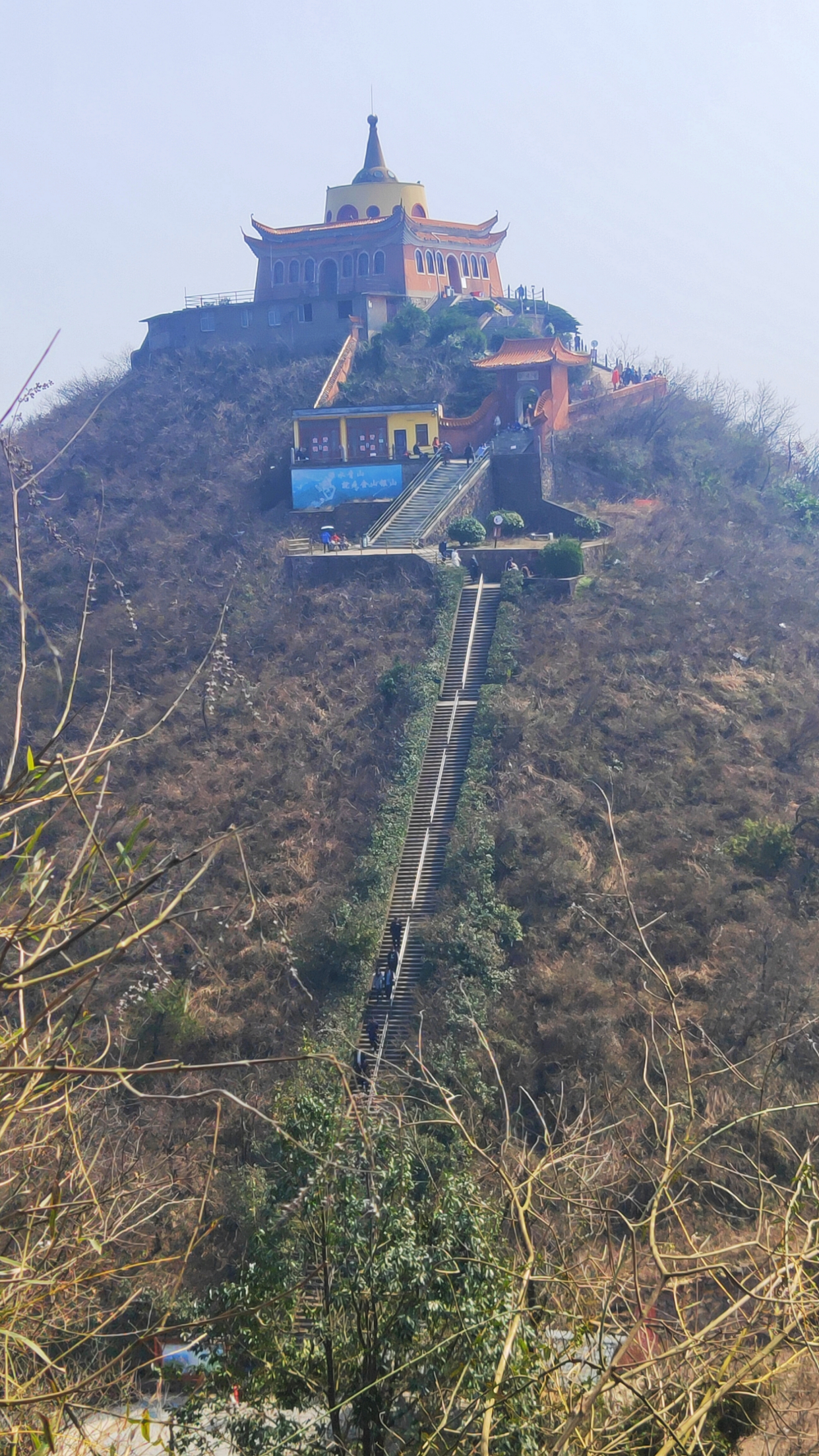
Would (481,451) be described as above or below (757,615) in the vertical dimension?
above

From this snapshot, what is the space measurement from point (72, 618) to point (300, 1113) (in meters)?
22.2

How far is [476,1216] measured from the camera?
8.09 meters

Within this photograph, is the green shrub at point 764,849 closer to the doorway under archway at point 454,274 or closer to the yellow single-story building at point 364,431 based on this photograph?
the yellow single-story building at point 364,431

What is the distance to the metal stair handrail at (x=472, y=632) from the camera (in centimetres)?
2483

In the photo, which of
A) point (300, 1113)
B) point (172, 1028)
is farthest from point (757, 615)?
point (300, 1113)

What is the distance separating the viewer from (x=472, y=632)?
25.8m

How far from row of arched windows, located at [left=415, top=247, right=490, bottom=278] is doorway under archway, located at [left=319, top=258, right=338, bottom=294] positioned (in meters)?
2.64

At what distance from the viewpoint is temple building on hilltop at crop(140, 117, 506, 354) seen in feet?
128

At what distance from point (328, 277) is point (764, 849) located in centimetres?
2776

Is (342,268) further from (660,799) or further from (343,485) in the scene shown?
(660,799)

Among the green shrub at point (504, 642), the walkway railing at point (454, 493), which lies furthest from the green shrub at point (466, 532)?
the green shrub at point (504, 642)

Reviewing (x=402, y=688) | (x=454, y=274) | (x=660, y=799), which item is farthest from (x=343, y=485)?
(x=454, y=274)

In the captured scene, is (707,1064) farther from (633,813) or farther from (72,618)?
(72,618)

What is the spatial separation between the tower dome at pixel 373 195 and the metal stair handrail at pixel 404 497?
1366 cm
